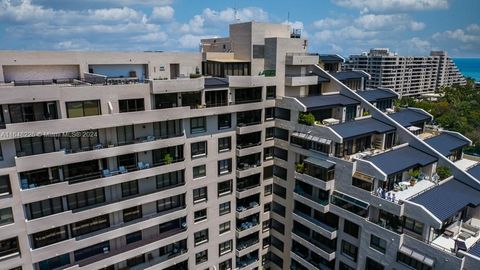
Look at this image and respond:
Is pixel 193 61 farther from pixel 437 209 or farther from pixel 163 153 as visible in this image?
pixel 437 209

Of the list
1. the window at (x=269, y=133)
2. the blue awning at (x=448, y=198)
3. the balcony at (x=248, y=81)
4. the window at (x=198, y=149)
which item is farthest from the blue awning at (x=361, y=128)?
the window at (x=198, y=149)

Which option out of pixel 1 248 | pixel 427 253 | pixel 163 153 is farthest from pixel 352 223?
pixel 1 248

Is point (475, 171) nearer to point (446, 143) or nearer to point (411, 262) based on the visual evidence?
point (446, 143)

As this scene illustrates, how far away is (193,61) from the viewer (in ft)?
173

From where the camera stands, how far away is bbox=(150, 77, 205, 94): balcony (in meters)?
37.3

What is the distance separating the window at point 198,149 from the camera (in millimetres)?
A: 42628

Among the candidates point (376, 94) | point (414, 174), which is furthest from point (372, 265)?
point (376, 94)

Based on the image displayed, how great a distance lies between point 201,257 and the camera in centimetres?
4662

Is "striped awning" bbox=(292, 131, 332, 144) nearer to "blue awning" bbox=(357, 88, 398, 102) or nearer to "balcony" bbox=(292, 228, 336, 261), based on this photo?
"balcony" bbox=(292, 228, 336, 261)

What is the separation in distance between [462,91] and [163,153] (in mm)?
154873

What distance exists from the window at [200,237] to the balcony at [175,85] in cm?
2178

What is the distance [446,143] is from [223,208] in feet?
124

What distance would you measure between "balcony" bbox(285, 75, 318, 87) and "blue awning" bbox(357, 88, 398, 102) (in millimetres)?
11797

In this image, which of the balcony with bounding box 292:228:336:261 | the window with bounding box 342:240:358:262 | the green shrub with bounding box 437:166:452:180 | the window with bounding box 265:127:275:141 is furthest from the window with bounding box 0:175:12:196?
the green shrub with bounding box 437:166:452:180
